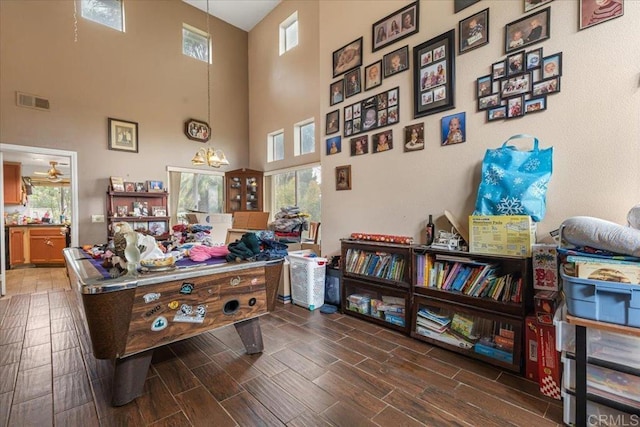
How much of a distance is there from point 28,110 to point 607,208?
22.5ft

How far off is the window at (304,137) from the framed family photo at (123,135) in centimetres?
298

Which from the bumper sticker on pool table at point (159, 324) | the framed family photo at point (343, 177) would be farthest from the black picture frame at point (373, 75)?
the bumper sticker on pool table at point (159, 324)

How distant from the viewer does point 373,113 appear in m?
3.07

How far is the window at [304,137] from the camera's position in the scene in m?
5.29

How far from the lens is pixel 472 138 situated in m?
2.38

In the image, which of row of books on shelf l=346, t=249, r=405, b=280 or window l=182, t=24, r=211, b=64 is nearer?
row of books on shelf l=346, t=249, r=405, b=280

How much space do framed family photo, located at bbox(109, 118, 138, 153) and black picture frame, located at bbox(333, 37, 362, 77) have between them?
400cm

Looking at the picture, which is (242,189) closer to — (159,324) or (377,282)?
(377,282)

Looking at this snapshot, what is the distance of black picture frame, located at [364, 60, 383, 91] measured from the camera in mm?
3012

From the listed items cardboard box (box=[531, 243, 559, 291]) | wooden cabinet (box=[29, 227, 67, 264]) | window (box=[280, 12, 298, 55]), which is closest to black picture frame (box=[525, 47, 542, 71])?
cardboard box (box=[531, 243, 559, 291])

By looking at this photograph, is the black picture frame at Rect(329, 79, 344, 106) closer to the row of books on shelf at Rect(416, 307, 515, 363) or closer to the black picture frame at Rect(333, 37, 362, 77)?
the black picture frame at Rect(333, 37, 362, 77)

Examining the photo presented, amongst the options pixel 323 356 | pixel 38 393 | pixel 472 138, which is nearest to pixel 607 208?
pixel 472 138

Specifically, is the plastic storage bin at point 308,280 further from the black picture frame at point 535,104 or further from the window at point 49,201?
the window at point 49,201

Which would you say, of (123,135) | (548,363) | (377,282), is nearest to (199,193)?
(123,135)
